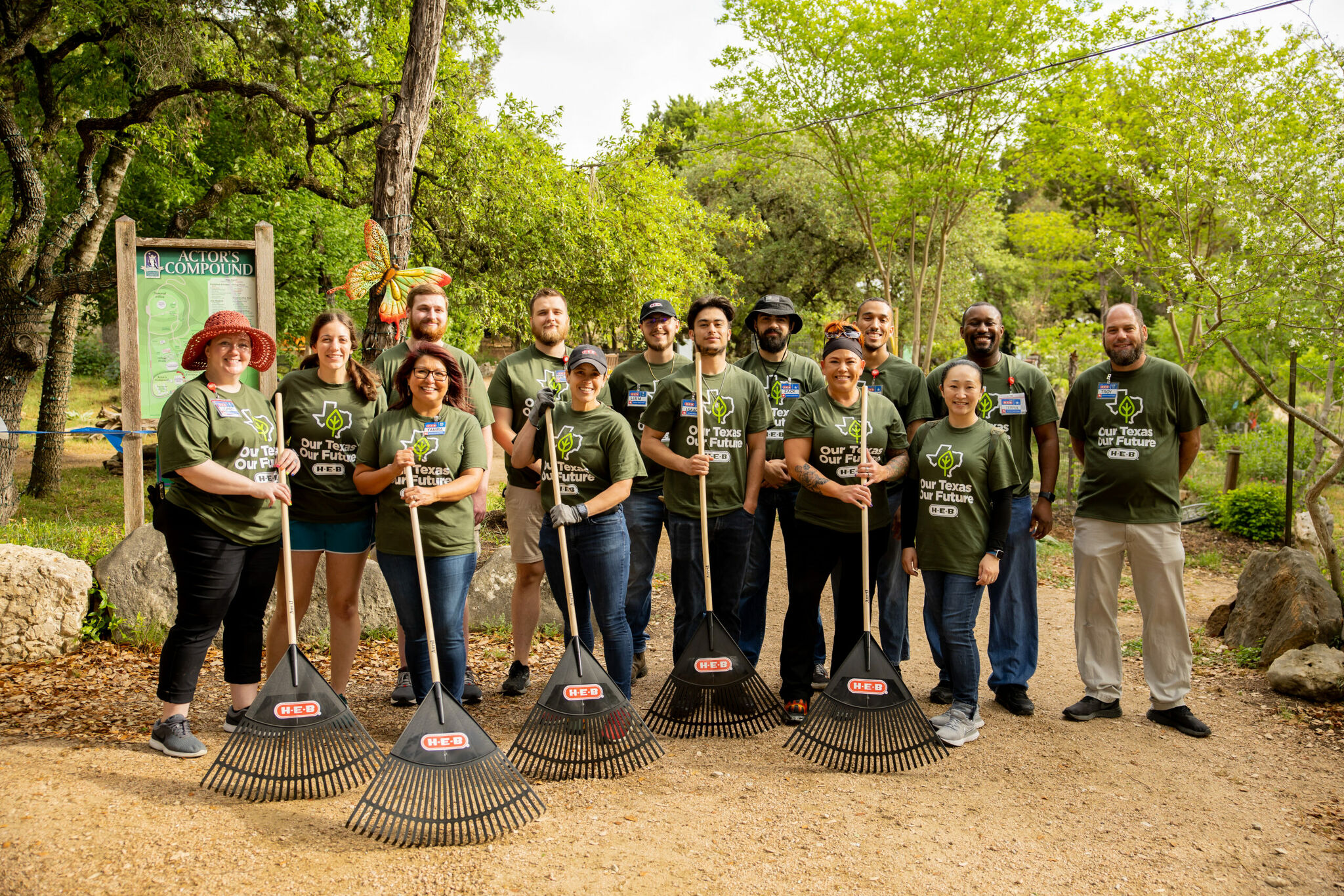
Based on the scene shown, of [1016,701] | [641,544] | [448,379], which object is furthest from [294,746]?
[1016,701]

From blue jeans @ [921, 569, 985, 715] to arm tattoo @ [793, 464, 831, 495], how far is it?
0.63 metres

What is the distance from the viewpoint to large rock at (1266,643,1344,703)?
15.6 feet

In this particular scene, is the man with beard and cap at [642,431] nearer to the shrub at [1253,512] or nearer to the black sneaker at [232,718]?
the black sneaker at [232,718]

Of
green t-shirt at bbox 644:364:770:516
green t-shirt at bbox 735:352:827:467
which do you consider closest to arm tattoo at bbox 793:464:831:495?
green t-shirt at bbox 644:364:770:516

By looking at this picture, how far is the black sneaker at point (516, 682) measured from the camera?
4.81m

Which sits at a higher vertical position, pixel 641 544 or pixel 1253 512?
pixel 641 544

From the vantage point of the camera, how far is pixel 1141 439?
4.32 m

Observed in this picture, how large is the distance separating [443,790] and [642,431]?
1.98 m

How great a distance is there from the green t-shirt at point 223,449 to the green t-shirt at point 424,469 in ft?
1.36

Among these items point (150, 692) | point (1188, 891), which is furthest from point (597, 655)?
point (1188, 891)

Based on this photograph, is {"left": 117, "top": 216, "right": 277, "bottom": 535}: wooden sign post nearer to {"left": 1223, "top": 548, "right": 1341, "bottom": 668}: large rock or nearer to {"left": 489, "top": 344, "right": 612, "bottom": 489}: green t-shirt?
{"left": 489, "top": 344, "right": 612, "bottom": 489}: green t-shirt

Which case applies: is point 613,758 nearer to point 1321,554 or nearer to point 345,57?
point 1321,554

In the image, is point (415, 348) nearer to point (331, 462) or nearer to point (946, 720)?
point (331, 462)

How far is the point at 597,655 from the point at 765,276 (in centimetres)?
1835
